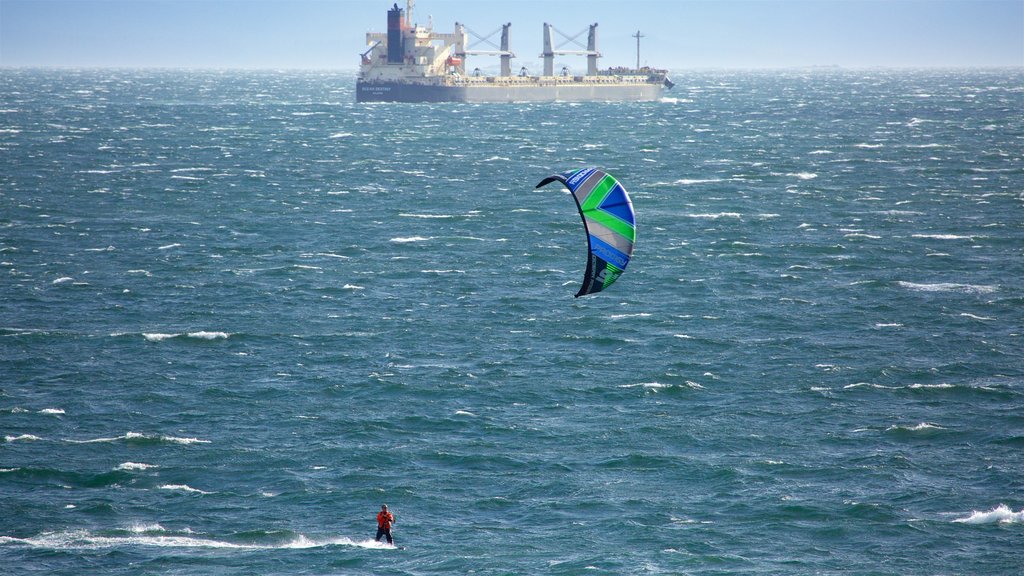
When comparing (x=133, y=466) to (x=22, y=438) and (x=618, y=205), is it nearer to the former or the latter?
(x=22, y=438)

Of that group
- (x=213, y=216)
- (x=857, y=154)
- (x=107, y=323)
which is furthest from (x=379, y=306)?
(x=857, y=154)

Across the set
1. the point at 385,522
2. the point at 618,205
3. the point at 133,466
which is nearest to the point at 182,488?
the point at 133,466

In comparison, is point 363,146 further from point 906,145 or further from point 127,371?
point 127,371

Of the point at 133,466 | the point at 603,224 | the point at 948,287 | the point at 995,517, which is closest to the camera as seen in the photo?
the point at 603,224

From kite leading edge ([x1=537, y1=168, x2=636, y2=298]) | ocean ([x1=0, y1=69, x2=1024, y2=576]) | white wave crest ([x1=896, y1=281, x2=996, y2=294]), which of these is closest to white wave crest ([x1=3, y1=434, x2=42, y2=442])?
ocean ([x1=0, y1=69, x2=1024, y2=576])

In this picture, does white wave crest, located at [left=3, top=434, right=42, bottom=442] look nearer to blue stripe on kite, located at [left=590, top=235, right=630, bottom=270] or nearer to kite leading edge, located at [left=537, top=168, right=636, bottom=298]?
kite leading edge, located at [left=537, top=168, right=636, bottom=298]

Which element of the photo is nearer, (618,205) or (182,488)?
(618,205)

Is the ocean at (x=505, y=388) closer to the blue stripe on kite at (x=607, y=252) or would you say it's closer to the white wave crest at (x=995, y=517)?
the white wave crest at (x=995, y=517)
